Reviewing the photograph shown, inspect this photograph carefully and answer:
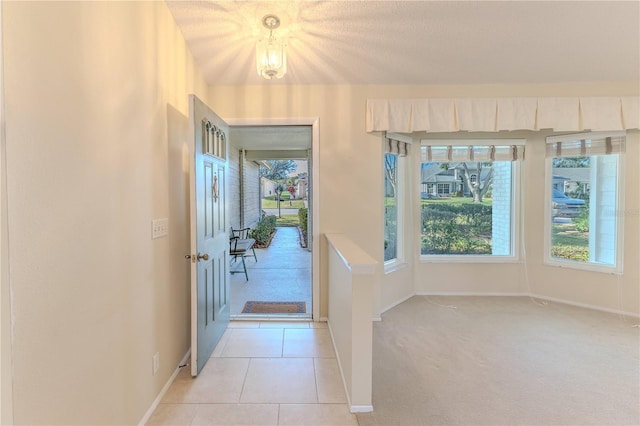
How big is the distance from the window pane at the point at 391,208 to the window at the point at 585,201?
184 centimetres

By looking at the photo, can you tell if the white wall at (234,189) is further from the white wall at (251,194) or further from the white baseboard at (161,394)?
the white baseboard at (161,394)

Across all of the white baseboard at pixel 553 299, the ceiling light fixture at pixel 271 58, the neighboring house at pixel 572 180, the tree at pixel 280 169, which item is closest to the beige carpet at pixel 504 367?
the white baseboard at pixel 553 299

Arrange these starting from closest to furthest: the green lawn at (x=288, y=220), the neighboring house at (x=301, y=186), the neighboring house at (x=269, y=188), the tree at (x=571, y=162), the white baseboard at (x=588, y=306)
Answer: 1. the white baseboard at (x=588, y=306)
2. the tree at (x=571, y=162)
3. the green lawn at (x=288, y=220)
4. the neighboring house at (x=301, y=186)
5. the neighboring house at (x=269, y=188)

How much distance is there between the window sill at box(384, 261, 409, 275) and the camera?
3.43 meters

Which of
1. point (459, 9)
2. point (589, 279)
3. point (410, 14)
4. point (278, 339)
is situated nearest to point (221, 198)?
point (278, 339)

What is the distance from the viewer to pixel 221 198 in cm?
270

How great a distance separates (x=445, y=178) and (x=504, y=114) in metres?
0.95

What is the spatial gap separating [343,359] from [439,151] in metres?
2.72

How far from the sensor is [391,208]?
362 centimetres

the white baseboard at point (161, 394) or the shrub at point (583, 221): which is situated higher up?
the shrub at point (583, 221)

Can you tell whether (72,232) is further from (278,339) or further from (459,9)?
(459,9)

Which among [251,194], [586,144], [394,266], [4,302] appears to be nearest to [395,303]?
[394,266]

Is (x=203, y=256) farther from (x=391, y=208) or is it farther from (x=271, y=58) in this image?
(x=391, y=208)

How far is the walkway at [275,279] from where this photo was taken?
12.4 feet
